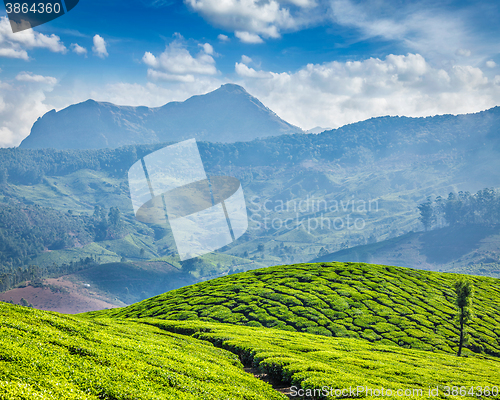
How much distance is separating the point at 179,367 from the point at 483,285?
6991 centimetres

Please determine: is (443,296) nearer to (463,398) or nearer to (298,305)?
(298,305)

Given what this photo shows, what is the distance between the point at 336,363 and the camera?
2644 centimetres

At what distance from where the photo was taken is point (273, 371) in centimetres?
2488

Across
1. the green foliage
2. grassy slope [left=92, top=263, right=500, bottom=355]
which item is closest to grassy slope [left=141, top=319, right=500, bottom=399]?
grassy slope [left=92, top=263, right=500, bottom=355]

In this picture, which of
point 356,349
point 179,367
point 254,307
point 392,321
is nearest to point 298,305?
point 254,307

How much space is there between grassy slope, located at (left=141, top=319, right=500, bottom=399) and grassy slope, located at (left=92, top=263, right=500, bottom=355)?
302 inches

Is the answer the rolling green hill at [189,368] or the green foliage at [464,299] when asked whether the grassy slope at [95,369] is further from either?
the green foliage at [464,299]

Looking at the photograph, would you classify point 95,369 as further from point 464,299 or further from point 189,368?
point 464,299

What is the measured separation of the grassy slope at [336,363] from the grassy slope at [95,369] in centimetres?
368

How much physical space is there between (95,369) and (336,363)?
59.3ft

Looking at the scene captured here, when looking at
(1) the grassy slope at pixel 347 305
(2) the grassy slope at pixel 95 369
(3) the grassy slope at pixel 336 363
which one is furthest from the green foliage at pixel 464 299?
(2) the grassy slope at pixel 95 369

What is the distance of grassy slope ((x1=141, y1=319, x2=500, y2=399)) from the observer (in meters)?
22.6

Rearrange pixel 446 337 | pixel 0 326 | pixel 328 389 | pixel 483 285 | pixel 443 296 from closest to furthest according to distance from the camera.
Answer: pixel 0 326 → pixel 328 389 → pixel 446 337 → pixel 443 296 → pixel 483 285

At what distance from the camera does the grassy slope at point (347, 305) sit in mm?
45562
